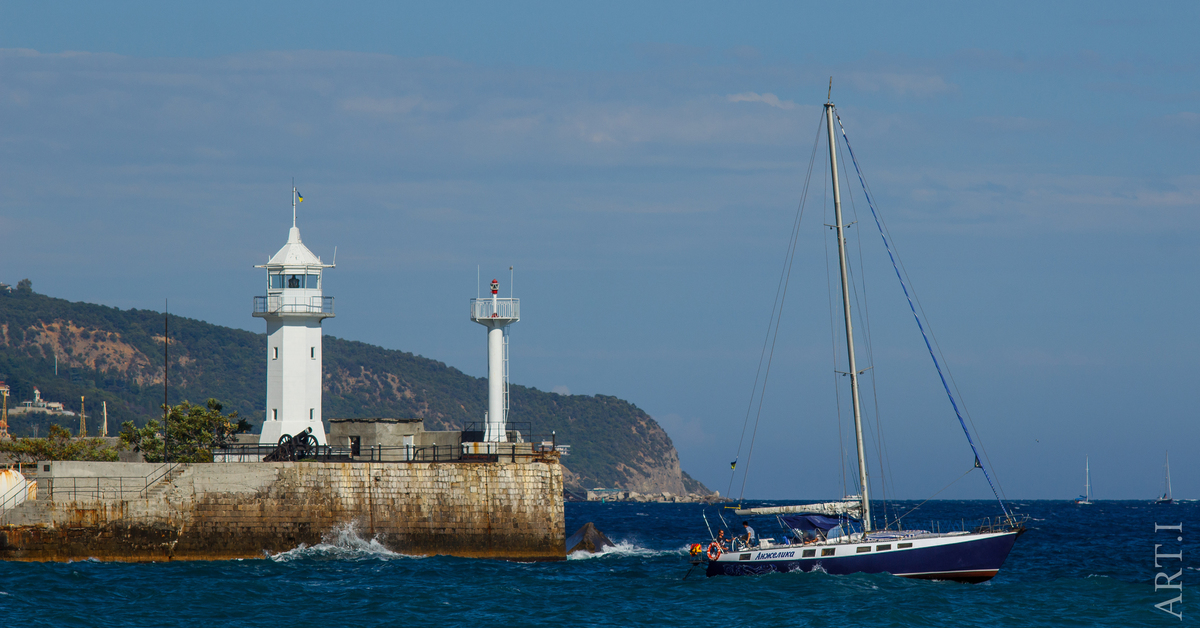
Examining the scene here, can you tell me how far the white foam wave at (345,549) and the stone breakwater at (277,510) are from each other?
148 millimetres

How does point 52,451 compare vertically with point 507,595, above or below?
above

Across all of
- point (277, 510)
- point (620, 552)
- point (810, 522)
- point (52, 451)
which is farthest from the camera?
point (620, 552)

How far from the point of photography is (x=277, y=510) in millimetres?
34562

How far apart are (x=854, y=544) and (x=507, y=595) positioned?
9.31 m

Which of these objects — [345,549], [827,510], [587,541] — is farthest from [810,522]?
[345,549]

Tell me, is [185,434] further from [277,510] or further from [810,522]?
[810,522]

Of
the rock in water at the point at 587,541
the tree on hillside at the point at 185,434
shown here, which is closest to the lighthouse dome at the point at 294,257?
the tree on hillside at the point at 185,434

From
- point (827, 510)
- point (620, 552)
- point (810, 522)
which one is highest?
point (827, 510)

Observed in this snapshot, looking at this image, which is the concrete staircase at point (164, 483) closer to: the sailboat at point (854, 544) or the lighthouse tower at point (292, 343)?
the lighthouse tower at point (292, 343)

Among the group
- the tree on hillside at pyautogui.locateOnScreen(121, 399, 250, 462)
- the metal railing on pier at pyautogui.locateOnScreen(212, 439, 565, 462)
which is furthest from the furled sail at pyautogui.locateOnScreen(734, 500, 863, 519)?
the tree on hillside at pyautogui.locateOnScreen(121, 399, 250, 462)

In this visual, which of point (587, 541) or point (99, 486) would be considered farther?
point (587, 541)

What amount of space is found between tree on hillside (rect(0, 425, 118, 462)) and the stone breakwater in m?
4.55

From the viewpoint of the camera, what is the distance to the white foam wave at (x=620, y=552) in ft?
135

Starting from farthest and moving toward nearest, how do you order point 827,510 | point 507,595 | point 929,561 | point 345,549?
point 345,549, point 827,510, point 929,561, point 507,595
